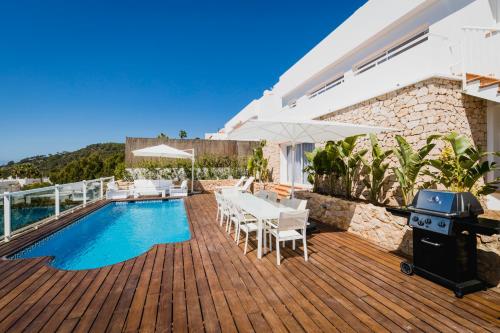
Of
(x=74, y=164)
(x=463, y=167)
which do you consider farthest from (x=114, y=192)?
(x=74, y=164)

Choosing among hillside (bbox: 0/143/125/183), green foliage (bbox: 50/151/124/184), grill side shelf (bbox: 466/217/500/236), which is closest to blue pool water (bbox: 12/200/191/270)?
grill side shelf (bbox: 466/217/500/236)

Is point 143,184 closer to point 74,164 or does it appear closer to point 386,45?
point 386,45

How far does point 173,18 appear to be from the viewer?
1512cm

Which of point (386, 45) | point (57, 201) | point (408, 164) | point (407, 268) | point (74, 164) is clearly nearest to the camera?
point (407, 268)

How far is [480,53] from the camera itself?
→ 5.88 metres

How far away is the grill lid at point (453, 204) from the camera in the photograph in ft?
10.7

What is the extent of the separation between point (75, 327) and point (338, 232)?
5.74 meters

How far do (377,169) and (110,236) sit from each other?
25.4ft

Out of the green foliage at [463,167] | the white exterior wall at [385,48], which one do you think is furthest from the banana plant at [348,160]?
the green foliage at [463,167]

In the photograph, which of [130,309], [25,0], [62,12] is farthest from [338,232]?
[62,12]

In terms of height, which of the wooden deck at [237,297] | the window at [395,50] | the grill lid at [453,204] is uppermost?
the window at [395,50]

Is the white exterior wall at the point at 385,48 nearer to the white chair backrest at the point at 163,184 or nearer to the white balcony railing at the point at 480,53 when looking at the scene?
the white balcony railing at the point at 480,53

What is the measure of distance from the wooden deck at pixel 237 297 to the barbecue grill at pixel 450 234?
20 centimetres

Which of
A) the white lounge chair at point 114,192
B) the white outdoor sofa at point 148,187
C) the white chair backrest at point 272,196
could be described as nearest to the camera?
the white chair backrest at point 272,196
